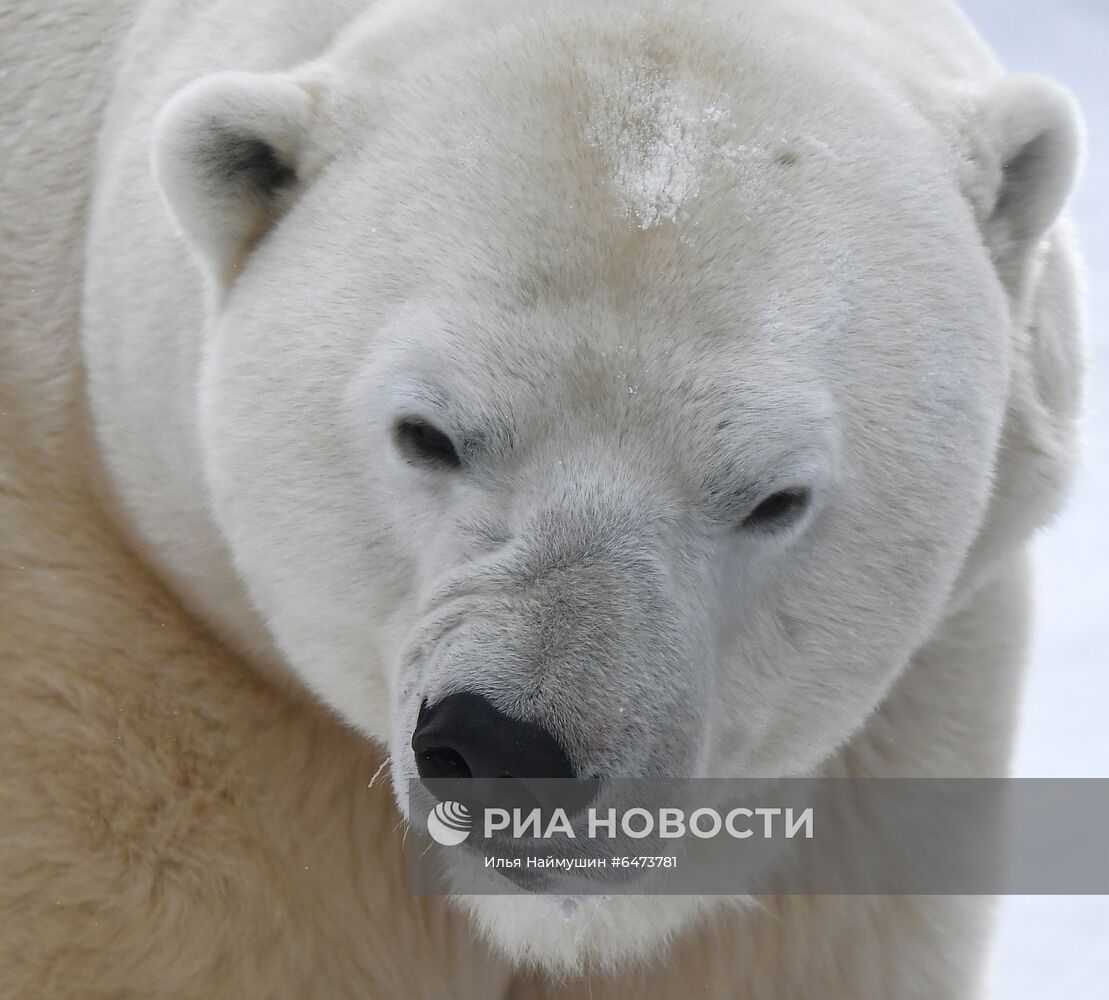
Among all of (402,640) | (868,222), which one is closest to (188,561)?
(402,640)

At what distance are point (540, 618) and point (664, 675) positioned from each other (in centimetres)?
17

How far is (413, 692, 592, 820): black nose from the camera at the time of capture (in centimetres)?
167

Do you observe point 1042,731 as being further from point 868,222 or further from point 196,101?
point 196,101

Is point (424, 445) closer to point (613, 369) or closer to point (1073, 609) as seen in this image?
point (613, 369)

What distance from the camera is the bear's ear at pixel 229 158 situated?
2.03 m

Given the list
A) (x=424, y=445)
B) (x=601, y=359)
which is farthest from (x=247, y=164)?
(x=601, y=359)

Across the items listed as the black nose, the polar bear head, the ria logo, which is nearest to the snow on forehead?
the polar bear head

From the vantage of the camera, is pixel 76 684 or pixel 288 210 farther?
pixel 76 684

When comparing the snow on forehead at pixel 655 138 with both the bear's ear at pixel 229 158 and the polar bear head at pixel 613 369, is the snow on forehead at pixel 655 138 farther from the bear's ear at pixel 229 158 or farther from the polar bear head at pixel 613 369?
the bear's ear at pixel 229 158

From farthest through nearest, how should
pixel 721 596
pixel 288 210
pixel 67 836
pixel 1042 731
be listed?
pixel 1042 731 → pixel 67 836 → pixel 288 210 → pixel 721 596

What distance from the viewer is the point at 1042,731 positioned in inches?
166

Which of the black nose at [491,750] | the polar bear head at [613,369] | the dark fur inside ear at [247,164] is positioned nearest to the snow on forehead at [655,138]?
the polar bear head at [613,369]

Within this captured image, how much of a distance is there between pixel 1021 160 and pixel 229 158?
3.47ft

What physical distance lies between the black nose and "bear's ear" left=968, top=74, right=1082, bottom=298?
3.16 feet
